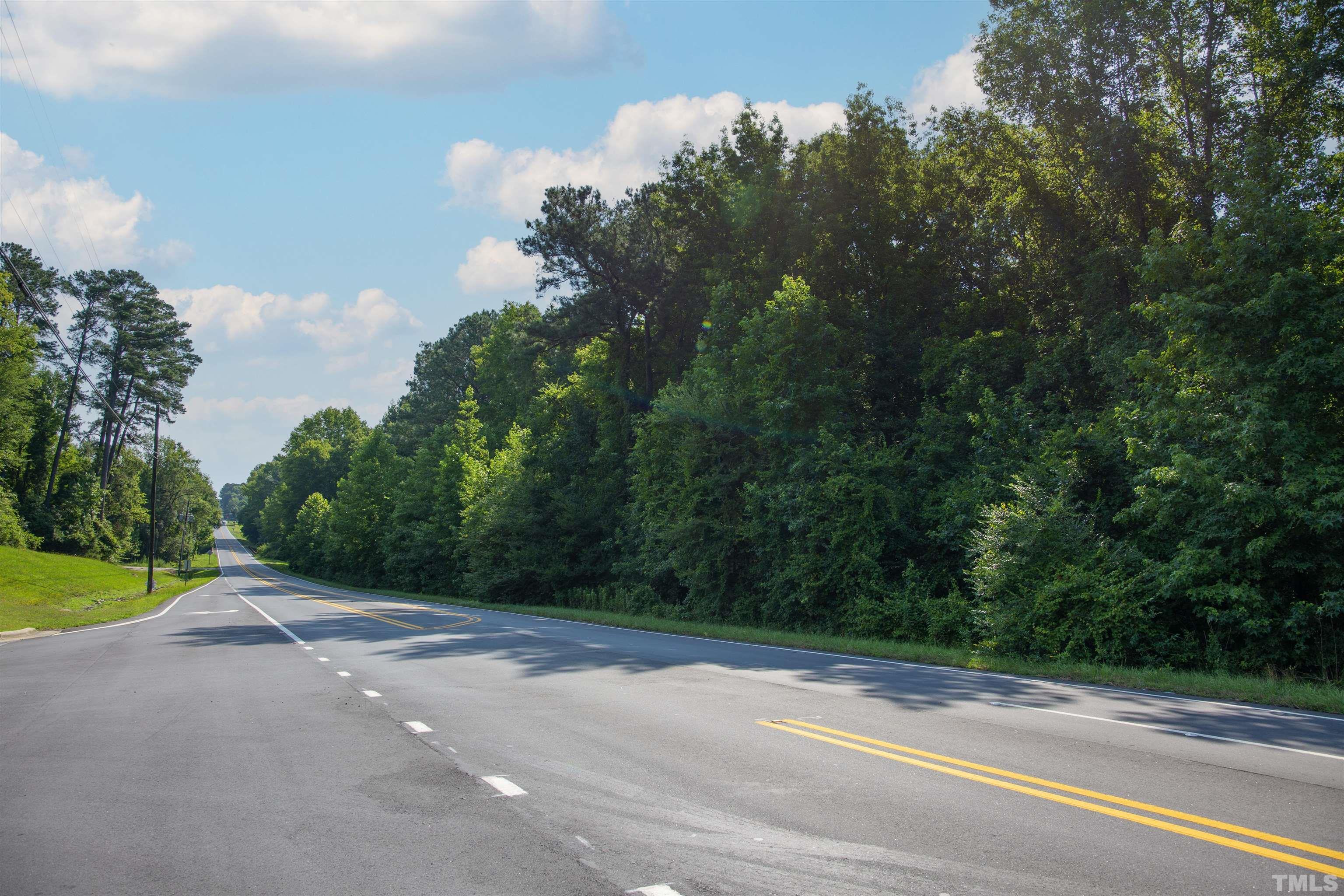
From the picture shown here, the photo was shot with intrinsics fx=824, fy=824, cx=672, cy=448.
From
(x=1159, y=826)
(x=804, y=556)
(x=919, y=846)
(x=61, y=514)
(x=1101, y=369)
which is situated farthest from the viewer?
(x=61, y=514)

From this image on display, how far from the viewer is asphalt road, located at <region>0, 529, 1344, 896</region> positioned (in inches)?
178

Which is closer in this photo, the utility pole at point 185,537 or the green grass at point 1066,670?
the green grass at point 1066,670

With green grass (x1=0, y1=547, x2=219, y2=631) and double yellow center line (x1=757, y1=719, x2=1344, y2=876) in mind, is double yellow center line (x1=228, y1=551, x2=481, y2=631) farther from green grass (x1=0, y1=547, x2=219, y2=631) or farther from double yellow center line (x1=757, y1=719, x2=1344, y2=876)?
double yellow center line (x1=757, y1=719, x2=1344, y2=876)

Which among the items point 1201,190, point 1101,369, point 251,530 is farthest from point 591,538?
point 251,530

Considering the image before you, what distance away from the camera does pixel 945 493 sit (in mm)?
22766

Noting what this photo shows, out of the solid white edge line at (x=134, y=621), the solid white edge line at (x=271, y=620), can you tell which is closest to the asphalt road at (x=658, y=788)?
the solid white edge line at (x=271, y=620)

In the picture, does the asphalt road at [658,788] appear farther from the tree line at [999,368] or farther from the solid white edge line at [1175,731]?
the tree line at [999,368]

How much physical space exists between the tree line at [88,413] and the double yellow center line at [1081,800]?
59.8 m

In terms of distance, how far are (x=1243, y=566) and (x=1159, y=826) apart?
1199cm

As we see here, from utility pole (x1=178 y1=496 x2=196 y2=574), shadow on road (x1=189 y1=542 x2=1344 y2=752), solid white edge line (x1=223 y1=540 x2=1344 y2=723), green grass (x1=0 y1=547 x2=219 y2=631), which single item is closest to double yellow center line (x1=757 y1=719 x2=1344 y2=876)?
shadow on road (x1=189 y1=542 x2=1344 y2=752)

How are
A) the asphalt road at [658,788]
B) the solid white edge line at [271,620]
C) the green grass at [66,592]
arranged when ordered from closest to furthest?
the asphalt road at [658,788] < the solid white edge line at [271,620] < the green grass at [66,592]

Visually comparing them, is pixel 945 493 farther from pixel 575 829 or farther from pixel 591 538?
pixel 591 538

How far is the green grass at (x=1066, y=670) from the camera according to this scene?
10734 millimetres

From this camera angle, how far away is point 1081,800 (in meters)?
5.77
